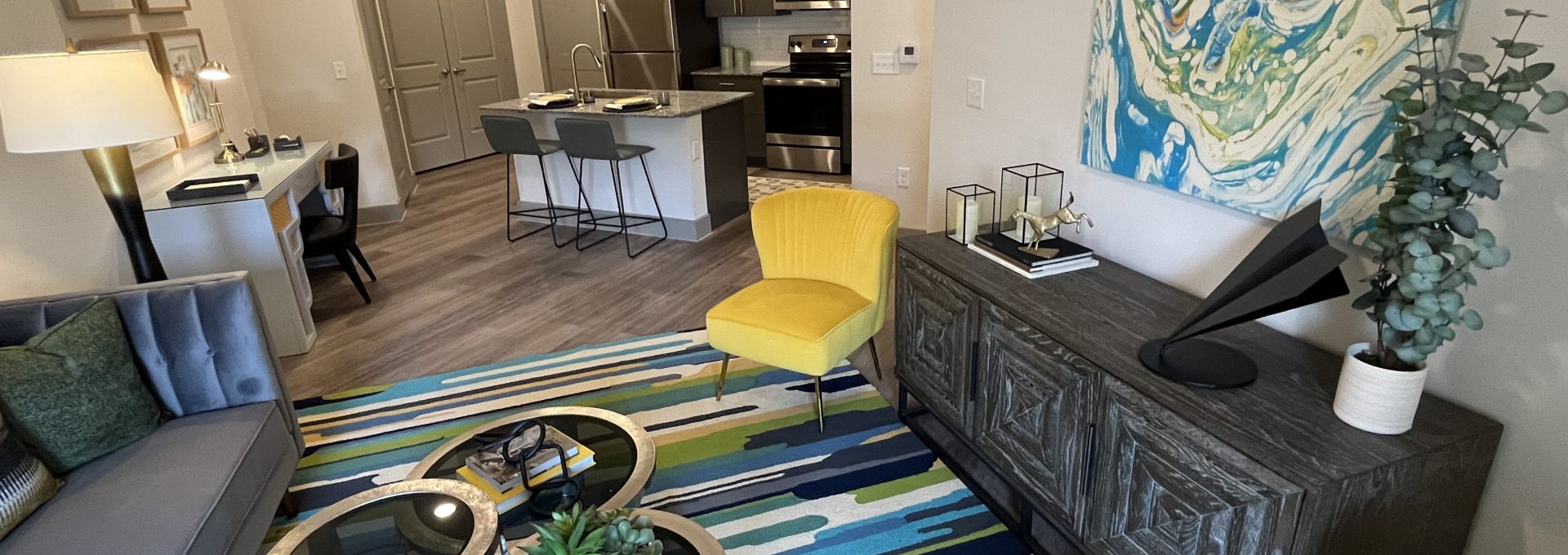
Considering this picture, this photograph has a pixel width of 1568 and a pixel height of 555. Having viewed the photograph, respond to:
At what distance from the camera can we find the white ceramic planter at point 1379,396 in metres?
1.36

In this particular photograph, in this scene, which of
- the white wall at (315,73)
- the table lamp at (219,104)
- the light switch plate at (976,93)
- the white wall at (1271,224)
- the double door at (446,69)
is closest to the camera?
the white wall at (1271,224)

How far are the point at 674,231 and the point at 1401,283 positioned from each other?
4186mm

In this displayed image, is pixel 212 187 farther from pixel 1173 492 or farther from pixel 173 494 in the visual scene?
pixel 1173 492

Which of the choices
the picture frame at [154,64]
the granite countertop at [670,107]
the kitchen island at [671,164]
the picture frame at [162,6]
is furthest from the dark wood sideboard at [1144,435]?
the picture frame at [162,6]

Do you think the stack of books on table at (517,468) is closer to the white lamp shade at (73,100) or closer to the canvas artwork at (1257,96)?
the white lamp shade at (73,100)

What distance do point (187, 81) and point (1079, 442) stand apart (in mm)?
4450

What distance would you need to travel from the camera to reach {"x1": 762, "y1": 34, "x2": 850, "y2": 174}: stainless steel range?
20.9ft

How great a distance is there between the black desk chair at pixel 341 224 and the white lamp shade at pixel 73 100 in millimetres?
1513

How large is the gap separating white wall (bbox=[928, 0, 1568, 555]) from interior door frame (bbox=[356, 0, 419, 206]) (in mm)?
4356

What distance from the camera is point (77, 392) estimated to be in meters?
1.96

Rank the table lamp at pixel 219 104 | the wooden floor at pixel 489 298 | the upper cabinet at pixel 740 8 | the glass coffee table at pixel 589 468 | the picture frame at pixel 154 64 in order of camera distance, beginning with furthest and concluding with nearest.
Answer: the upper cabinet at pixel 740 8, the table lamp at pixel 219 104, the wooden floor at pixel 489 298, the picture frame at pixel 154 64, the glass coffee table at pixel 589 468

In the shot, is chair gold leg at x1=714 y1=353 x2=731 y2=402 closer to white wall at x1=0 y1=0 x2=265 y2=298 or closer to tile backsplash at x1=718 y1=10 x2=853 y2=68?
white wall at x1=0 y1=0 x2=265 y2=298

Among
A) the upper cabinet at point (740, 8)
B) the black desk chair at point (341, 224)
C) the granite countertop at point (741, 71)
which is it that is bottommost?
the black desk chair at point (341, 224)

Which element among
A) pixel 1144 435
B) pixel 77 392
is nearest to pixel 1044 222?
pixel 1144 435
